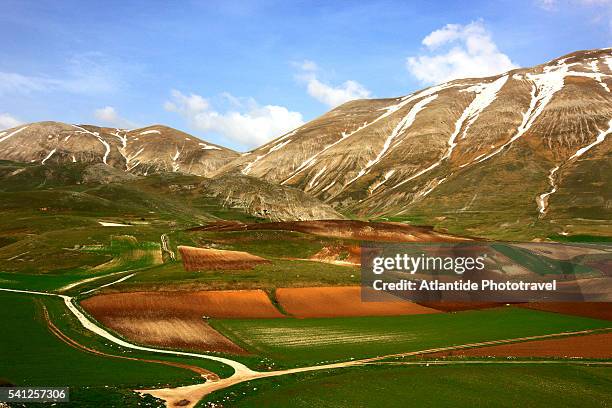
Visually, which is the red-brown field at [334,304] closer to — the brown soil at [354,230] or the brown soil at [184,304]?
the brown soil at [184,304]

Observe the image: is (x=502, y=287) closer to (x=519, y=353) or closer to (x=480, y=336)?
(x=480, y=336)

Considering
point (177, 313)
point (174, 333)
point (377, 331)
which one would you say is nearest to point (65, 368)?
point (174, 333)

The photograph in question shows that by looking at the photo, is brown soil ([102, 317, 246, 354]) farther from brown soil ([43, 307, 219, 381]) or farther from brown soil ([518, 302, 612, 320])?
brown soil ([518, 302, 612, 320])

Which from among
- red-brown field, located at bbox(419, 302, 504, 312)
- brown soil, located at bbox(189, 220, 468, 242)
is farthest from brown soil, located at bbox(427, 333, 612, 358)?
brown soil, located at bbox(189, 220, 468, 242)

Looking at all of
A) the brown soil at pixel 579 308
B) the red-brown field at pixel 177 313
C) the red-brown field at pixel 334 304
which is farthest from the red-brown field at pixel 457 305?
the red-brown field at pixel 177 313

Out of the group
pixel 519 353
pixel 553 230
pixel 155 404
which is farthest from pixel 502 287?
pixel 553 230
